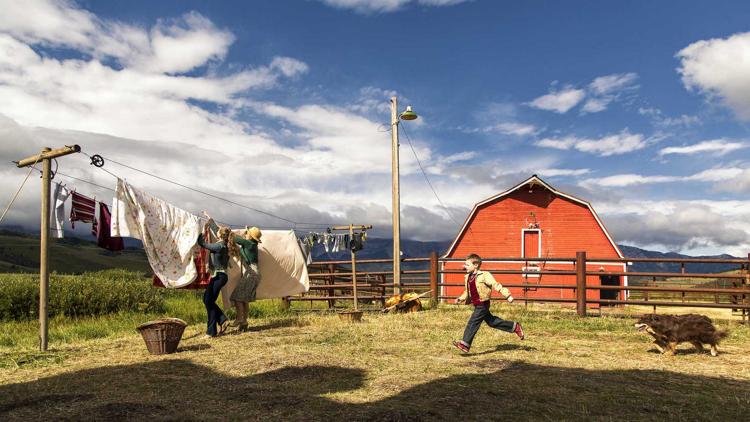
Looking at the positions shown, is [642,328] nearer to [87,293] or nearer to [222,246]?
[222,246]

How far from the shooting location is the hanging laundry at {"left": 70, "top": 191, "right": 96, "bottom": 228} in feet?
32.6

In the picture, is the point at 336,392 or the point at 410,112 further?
the point at 410,112

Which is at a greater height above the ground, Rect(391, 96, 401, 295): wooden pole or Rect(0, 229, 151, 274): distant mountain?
Rect(391, 96, 401, 295): wooden pole

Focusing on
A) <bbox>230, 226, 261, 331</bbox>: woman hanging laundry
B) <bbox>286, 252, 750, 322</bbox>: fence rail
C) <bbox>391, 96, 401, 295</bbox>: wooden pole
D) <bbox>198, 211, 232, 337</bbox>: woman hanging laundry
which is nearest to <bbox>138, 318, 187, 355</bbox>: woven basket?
<bbox>198, 211, 232, 337</bbox>: woman hanging laundry

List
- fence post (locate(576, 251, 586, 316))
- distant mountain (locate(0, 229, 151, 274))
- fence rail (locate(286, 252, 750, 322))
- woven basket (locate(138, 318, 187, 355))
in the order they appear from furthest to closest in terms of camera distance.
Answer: distant mountain (locate(0, 229, 151, 274)) → fence post (locate(576, 251, 586, 316)) → fence rail (locate(286, 252, 750, 322)) → woven basket (locate(138, 318, 187, 355))

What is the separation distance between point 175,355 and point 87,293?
298 inches

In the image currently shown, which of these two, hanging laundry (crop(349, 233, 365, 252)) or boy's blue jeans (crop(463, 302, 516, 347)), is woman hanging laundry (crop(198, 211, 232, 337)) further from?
hanging laundry (crop(349, 233, 365, 252))

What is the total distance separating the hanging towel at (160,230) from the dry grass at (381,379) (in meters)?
1.36

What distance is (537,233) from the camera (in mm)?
25516

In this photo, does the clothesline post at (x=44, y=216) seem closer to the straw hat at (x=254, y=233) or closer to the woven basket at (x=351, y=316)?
the straw hat at (x=254, y=233)

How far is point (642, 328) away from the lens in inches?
340

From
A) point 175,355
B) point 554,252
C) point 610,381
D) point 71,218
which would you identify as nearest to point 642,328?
point 610,381

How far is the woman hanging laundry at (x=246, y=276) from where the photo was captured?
10977mm

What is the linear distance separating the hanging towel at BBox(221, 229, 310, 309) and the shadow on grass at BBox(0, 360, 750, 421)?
16.1 ft
